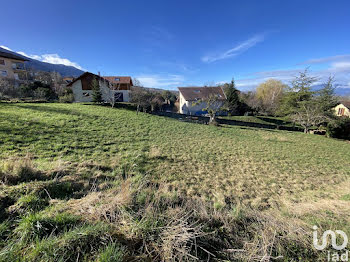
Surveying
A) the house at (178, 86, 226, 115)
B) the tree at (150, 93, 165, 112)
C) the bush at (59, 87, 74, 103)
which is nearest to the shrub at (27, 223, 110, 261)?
the bush at (59, 87, 74, 103)

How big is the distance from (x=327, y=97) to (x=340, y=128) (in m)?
9.10

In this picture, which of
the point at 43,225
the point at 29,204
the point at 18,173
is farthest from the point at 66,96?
the point at 43,225

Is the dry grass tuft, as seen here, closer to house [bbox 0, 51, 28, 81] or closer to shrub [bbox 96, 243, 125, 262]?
shrub [bbox 96, 243, 125, 262]

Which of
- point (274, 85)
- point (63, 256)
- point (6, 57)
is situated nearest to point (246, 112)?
point (274, 85)

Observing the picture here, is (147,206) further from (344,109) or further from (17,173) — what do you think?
(344,109)

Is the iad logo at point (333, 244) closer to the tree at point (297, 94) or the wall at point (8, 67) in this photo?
the tree at point (297, 94)

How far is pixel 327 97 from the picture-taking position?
21875mm

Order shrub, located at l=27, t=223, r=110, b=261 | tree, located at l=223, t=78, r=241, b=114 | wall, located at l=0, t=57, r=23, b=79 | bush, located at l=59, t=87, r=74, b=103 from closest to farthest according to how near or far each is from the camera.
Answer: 1. shrub, located at l=27, t=223, r=110, b=261
2. bush, located at l=59, t=87, r=74, b=103
3. wall, located at l=0, t=57, r=23, b=79
4. tree, located at l=223, t=78, r=241, b=114

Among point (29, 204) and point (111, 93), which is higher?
point (111, 93)

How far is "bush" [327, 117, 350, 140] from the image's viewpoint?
640 inches

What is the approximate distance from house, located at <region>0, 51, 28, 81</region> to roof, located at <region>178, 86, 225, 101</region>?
106ft

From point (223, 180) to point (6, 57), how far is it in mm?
41233

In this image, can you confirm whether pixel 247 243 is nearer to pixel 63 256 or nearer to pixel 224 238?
pixel 224 238

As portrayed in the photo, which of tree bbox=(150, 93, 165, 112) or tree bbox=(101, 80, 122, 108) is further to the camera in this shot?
tree bbox=(150, 93, 165, 112)
